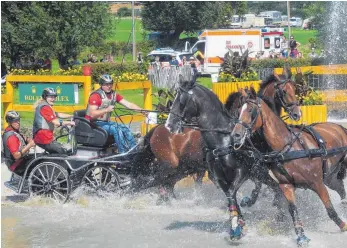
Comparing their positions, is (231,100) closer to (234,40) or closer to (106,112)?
(106,112)

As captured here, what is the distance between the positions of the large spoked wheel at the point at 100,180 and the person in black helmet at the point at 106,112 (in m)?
0.39

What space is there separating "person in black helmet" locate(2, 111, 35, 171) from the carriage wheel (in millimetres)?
328

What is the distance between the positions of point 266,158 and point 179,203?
10.4ft

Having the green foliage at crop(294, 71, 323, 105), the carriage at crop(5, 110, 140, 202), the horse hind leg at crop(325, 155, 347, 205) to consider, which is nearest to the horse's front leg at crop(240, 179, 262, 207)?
the horse hind leg at crop(325, 155, 347, 205)

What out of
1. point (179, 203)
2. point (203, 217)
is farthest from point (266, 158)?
point (179, 203)

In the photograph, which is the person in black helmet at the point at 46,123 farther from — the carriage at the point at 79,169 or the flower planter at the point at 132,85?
the flower planter at the point at 132,85

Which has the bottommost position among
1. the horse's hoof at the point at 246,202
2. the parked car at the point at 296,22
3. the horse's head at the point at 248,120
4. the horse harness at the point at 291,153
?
the horse's hoof at the point at 246,202

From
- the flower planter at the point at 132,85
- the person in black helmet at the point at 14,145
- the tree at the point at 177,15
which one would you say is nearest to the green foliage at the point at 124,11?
the tree at the point at 177,15

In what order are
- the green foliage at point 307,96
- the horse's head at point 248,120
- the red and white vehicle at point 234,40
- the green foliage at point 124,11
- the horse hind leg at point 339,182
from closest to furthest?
the horse's head at point 248,120, the horse hind leg at point 339,182, the green foliage at point 307,96, the red and white vehicle at point 234,40, the green foliage at point 124,11

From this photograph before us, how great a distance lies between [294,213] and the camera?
932 cm

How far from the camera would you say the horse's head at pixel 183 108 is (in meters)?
10.0

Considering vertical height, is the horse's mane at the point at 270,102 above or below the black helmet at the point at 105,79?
below

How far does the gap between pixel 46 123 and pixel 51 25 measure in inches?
986

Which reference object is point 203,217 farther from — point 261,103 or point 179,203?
point 261,103
